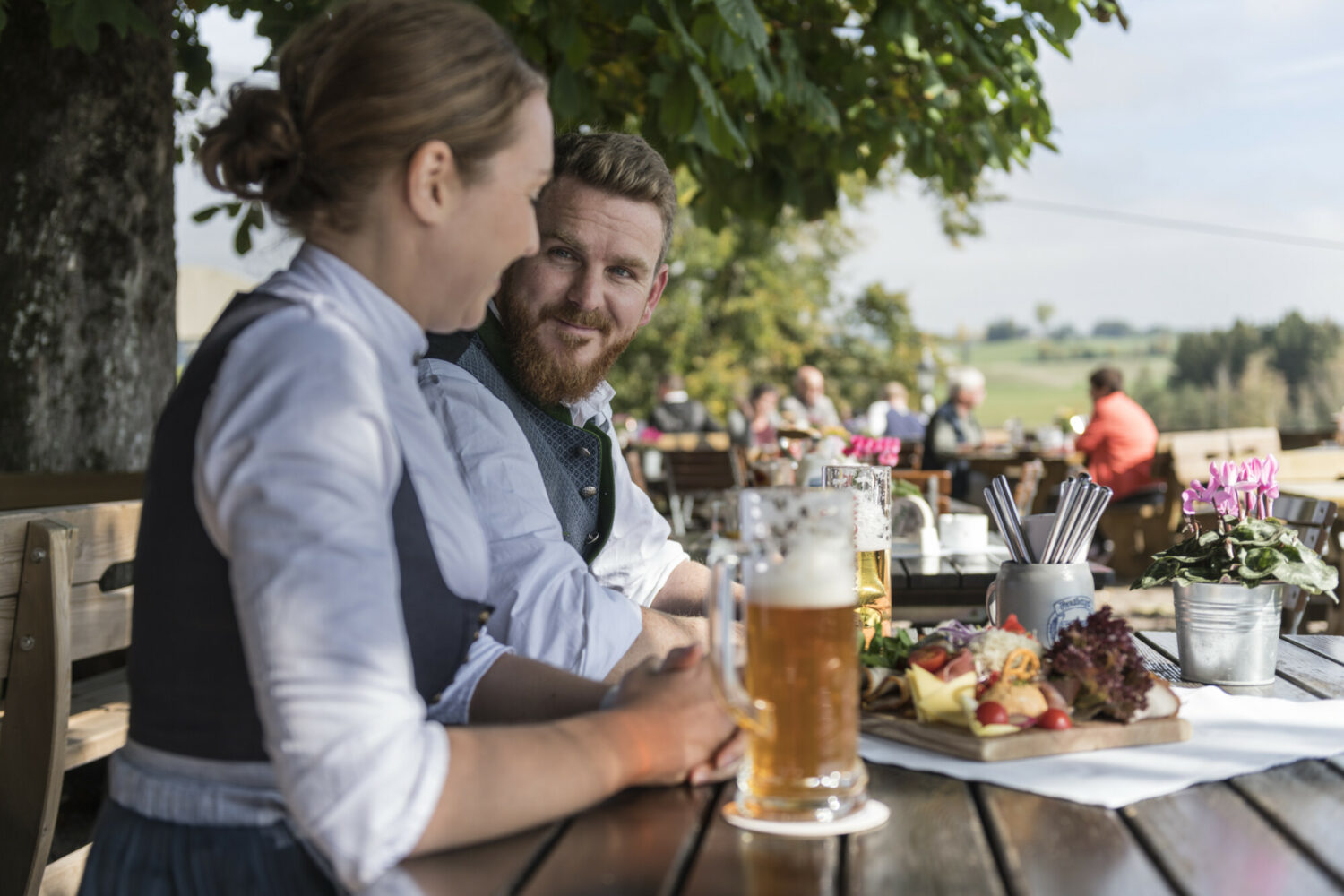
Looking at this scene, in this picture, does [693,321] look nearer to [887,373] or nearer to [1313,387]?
[887,373]

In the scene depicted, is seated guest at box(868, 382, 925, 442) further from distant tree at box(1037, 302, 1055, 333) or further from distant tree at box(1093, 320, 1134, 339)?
distant tree at box(1037, 302, 1055, 333)

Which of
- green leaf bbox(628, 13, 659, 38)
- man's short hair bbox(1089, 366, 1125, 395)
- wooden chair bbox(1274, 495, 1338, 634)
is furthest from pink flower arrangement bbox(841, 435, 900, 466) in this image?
man's short hair bbox(1089, 366, 1125, 395)

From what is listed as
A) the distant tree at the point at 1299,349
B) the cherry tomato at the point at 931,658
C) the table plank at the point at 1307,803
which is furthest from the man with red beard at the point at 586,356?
the distant tree at the point at 1299,349

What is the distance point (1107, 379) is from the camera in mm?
8164

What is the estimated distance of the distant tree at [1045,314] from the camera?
55.2 m

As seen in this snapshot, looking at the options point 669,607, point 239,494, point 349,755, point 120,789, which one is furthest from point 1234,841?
point 669,607

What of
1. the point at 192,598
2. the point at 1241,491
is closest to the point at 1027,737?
the point at 1241,491

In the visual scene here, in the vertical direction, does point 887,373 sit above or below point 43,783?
above

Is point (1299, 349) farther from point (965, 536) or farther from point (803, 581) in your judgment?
point (803, 581)

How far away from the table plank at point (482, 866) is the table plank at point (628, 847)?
0.01m

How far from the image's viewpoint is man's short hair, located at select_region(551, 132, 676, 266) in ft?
6.23

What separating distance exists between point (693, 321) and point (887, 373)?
5.05 m

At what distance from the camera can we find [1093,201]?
78562mm

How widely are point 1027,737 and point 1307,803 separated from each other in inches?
9.2
